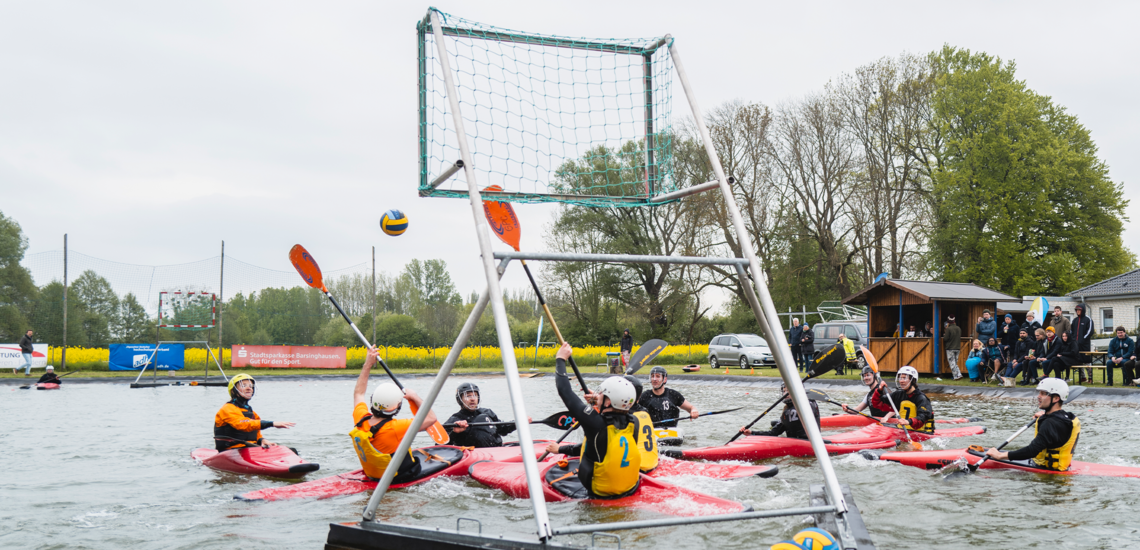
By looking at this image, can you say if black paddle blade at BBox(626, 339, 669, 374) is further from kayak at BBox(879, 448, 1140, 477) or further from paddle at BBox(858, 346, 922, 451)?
kayak at BBox(879, 448, 1140, 477)

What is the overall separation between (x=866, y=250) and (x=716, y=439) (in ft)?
77.4

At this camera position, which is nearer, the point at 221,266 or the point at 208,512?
the point at 208,512

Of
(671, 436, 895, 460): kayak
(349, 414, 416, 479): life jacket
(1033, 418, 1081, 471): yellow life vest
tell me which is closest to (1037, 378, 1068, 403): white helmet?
(1033, 418, 1081, 471): yellow life vest

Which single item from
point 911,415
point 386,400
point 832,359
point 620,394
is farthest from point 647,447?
point 911,415

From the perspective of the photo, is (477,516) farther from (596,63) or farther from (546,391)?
(546,391)

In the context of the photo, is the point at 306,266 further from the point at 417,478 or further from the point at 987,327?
the point at 987,327

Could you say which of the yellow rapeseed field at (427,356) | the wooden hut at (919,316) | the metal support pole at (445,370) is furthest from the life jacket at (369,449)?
the wooden hut at (919,316)

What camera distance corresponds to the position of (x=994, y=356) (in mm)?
16875

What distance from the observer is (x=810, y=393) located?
346 inches

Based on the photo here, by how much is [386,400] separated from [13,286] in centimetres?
3173

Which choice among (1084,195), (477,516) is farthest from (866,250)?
(477,516)

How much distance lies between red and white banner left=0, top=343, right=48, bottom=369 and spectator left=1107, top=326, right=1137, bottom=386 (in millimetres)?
27974

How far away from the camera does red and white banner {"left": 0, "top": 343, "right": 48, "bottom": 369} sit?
23.3 m

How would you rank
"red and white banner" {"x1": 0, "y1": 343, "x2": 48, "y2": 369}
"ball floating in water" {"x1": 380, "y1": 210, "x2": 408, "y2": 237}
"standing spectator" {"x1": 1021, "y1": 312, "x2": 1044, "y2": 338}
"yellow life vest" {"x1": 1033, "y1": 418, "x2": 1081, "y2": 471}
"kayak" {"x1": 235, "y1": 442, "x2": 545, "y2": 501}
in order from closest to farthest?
"kayak" {"x1": 235, "y1": 442, "x2": 545, "y2": 501}, "yellow life vest" {"x1": 1033, "y1": 418, "x2": 1081, "y2": 471}, "ball floating in water" {"x1": 380, "y1": 210, "x2": 408, "y2": 237}, "standing spectator" {"x1": 1021, "y1": 312, "x2": 1044, "y2": 338}, "red and white banner" {"x1": 0, "y1": 343, "x2": 48, "y2": 369}
